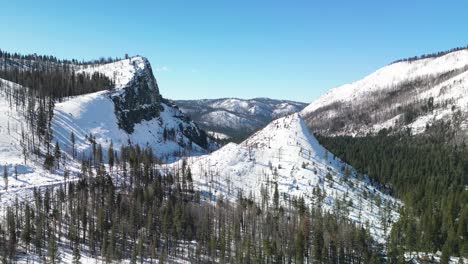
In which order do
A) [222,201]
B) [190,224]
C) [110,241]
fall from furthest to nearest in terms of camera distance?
[222,201], [190,224], [110,241]

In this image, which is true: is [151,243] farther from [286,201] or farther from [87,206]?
[286,201]

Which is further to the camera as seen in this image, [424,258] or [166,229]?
[166,229]

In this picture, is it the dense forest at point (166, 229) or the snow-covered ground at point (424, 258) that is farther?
the snow-covered ground at point (424, 258)

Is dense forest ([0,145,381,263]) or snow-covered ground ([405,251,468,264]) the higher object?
dense forest ([0,145,381,263])

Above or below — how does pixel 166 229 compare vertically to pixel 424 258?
above

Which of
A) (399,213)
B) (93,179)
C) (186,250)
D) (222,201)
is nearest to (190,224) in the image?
(186,250)

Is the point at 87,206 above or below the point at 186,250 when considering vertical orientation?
above

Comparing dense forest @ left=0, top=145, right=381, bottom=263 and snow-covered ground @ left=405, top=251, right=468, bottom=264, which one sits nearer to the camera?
dense forest @ left=0, top=145, right=381, bottom=263

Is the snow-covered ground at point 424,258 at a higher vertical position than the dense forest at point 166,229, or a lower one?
lower
